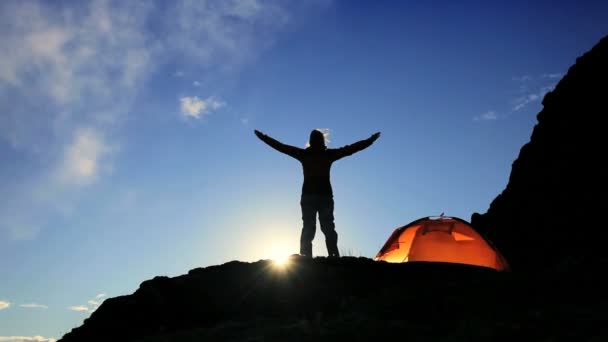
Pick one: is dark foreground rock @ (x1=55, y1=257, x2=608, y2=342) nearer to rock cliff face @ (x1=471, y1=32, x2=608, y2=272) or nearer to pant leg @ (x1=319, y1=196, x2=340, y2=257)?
pant leg @ (x1=319, y1=196, x2=340, y2=257)

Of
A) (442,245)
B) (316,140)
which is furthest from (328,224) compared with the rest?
(442,245)

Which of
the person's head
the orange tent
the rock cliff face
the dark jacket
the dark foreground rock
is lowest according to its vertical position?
the dark foreground rock

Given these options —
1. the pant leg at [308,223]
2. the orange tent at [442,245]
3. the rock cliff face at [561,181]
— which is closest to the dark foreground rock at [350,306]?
the pant leg at [308,223]

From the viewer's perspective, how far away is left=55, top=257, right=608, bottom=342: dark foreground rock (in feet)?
19.3

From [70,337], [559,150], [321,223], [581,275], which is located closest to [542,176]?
[559,150]

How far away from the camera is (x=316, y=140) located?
11.8 m

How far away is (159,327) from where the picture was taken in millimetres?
7914

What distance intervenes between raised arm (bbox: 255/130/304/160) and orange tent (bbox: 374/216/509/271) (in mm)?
3328

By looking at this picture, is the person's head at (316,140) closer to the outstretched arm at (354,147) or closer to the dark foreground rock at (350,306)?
the outstretched arm at (354,147)

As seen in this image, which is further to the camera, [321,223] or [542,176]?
[542,176]

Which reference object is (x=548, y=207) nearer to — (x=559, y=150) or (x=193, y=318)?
(x=559, y=150)

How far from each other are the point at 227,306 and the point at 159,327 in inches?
38.3

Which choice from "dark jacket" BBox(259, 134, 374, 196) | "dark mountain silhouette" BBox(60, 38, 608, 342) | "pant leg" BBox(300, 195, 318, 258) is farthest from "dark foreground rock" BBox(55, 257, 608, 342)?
"dark jacket" BBox(259, 134, 374, 196)

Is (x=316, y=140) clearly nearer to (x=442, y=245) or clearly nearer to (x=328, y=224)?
(x=328, y=224)
